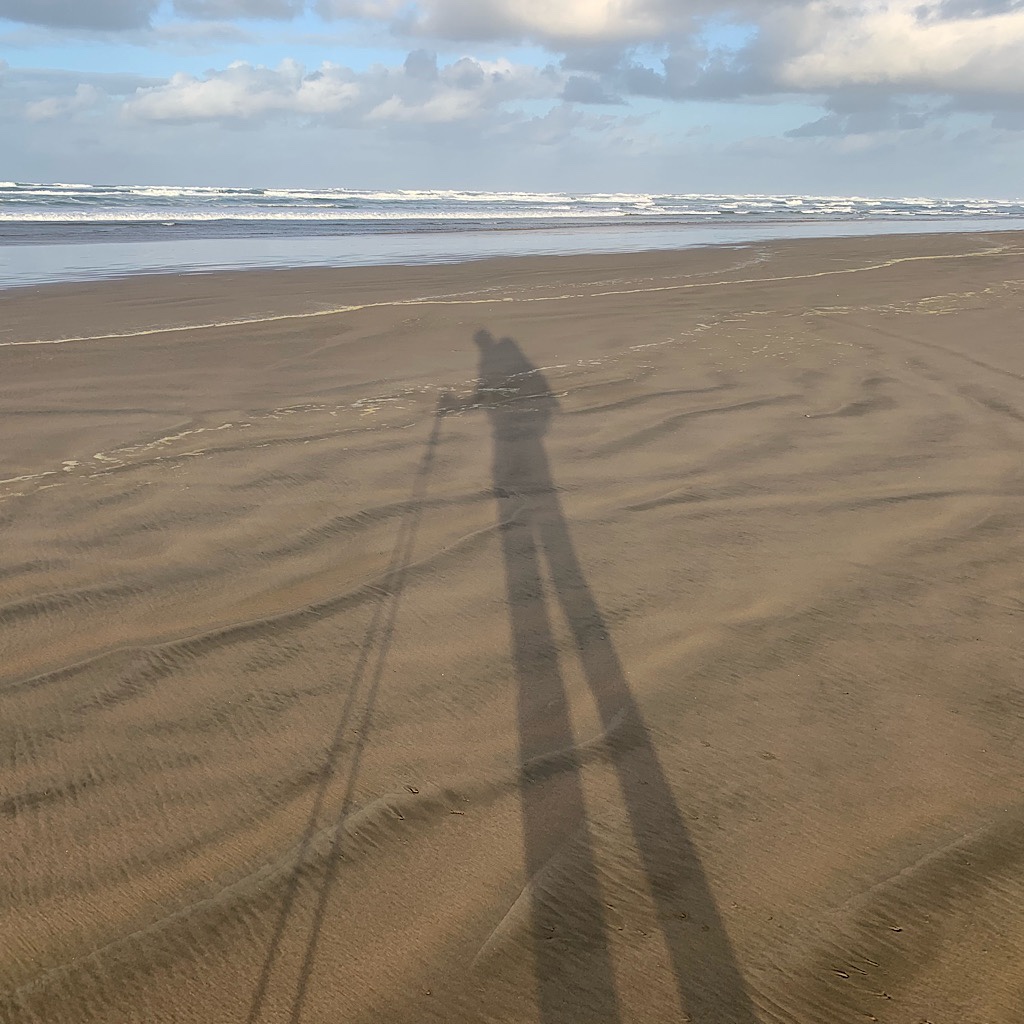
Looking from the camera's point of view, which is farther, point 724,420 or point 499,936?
point 724,420

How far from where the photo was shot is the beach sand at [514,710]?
184cm

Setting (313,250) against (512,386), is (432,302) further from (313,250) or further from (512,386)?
(313,250)

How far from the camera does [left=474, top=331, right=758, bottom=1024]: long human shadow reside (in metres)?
1.78

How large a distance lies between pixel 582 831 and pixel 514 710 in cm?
56

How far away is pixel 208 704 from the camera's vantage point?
272 cm

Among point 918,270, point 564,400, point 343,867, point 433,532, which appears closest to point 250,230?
point 918,270

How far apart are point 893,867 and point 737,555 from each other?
5.96 ft

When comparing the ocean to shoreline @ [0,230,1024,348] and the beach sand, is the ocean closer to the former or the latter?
shoreline @ [0,230,1024,348]

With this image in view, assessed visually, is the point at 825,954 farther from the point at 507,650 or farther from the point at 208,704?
the point at 208,704

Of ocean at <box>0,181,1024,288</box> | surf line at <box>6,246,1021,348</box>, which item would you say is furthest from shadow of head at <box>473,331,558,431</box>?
ocean at <box>0,181,1024,288</box>

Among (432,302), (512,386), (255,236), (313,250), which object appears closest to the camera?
(512,386)

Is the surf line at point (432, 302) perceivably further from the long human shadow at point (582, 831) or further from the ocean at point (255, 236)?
the long human shadow at point (582, 831)

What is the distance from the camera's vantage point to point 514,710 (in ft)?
8.88

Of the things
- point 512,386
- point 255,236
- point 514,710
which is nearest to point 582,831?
point 514,710
